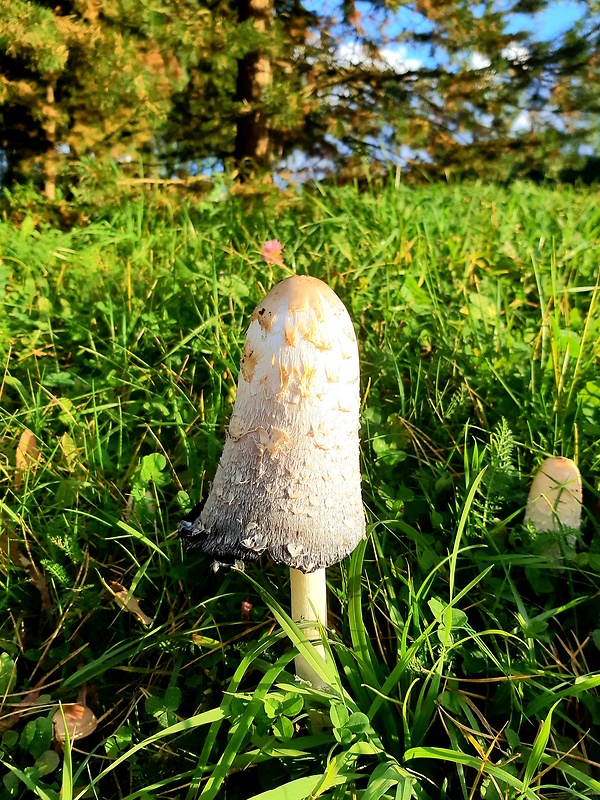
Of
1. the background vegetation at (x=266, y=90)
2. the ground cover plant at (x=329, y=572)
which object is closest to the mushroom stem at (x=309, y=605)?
the ground cover plant at (x=329, y=572)

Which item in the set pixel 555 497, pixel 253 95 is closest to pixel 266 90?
pixel 253 95

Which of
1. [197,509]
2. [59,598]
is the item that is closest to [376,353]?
[197,509]

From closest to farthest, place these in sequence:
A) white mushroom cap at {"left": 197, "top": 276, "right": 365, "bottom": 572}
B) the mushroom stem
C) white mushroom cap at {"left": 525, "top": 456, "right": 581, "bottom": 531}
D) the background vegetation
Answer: white mushroom cap at {"left": 197, "top": 276, "right": 365, "bottom": 572}
the mushroom stem
white mushroom cap at {"left": 525, "top": 456, "right": 581, "bottom": 531}
the background vegetation

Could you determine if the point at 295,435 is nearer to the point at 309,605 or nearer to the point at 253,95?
the point at 309,605

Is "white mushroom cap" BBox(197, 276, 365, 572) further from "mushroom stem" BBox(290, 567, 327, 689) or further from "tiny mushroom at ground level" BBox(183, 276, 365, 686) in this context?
"mushroom stem" BBox(290, 567, 327, 689)

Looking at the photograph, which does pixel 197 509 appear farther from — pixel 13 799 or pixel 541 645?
pixel 541 645

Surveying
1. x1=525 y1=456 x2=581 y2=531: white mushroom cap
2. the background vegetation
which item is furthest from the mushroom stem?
the background vegetation

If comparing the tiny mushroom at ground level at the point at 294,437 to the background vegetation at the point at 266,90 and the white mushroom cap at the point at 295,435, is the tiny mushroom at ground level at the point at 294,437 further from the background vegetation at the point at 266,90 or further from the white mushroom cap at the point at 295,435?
the background vegetation at the point at 266,90
